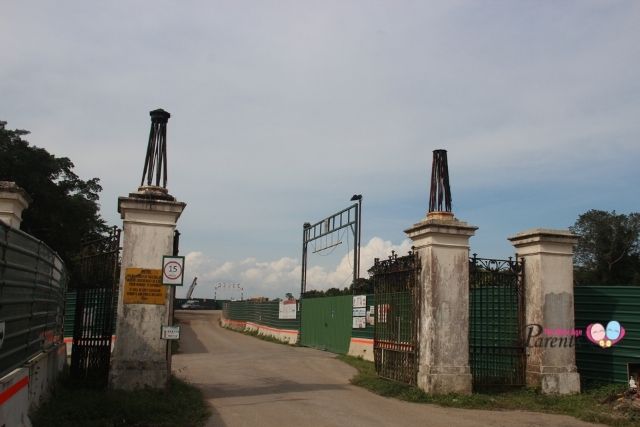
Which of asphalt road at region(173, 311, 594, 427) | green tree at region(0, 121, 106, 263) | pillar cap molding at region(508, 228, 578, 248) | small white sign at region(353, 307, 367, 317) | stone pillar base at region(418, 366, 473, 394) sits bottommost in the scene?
asphalt road at region(173, 311, 594, 427)

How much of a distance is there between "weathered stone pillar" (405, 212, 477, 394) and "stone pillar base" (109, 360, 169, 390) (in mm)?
4802

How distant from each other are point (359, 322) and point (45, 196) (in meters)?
21.0

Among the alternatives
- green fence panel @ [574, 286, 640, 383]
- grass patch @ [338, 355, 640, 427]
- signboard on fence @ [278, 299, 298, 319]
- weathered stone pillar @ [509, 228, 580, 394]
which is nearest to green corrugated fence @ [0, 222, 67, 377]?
grass patch @ [338, 355, 640, 427]

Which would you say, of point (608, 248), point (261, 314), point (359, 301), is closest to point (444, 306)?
point (359, 301)

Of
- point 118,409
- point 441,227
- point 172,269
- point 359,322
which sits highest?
point 441,227

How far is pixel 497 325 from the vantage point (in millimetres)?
12641

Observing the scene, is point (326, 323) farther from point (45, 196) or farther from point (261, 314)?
point (45, 196)

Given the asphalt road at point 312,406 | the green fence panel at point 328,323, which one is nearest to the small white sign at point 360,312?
the green fence panel at point 328,323

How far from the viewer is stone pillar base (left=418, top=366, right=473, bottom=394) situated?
11.1 m

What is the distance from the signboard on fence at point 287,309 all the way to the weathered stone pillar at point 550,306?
18223 mm

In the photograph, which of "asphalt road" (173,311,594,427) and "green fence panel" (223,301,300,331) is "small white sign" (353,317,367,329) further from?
"green fence panel" (223,301,300,331)

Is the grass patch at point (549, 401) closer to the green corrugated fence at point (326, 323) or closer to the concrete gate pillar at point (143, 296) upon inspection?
the concrete gate pillar at point (143, 296)

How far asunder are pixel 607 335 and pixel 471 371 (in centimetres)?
275

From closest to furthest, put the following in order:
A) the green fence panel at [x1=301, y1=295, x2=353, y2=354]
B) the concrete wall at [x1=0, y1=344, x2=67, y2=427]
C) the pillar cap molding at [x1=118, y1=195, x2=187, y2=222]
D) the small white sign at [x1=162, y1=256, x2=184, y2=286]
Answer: the concrete wall at [x1=0, y1=344, x2=67, y2=427], the small white sign at [x1=162, y1=256, x2=184, y2=286], the pillar cap molding at [x1=118, y1=195, x2=187, y2=222], the green fence panel at [x1=301, y1=295, x2=353, y2=354]
